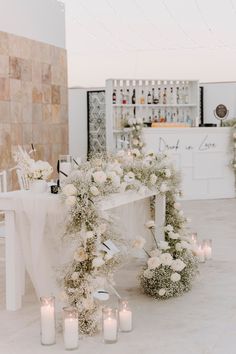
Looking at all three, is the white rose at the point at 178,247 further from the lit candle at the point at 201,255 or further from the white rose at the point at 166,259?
the lit candle at the point at 201,255

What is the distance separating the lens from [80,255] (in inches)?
134

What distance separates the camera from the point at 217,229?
6.84m

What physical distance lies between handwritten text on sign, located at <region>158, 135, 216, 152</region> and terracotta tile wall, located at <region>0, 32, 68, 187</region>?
1.43 metres

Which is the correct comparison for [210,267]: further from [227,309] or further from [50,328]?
[50,328]

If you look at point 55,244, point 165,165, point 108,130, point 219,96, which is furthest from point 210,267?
point 219,96

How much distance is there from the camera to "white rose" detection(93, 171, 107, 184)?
3.42 metres

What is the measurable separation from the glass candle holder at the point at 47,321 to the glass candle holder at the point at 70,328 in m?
0.08

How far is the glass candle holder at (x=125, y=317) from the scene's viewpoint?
3.48 meters

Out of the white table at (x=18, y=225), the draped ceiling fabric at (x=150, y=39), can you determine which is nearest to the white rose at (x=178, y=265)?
the white table at (x=18, y=225)

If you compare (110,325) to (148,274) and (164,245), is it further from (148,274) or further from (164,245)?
(164,245)

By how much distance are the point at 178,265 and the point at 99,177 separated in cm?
110

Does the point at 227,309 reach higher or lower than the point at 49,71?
lower

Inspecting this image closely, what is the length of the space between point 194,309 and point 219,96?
8614 mm

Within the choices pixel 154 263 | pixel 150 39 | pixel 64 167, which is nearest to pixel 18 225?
pixel 64 167
